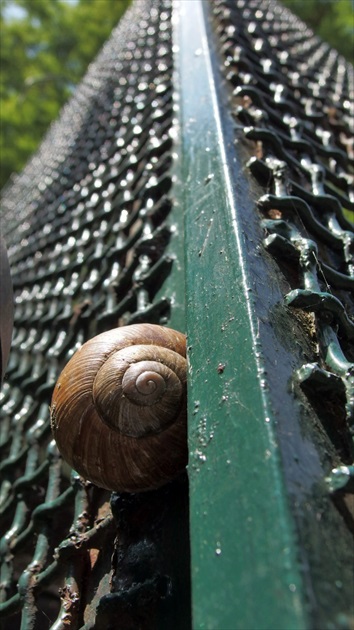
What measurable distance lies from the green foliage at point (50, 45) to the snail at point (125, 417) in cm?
1127

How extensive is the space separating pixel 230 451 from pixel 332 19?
11857mm

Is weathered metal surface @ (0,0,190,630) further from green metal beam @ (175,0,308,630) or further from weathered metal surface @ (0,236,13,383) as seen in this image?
weathered metal surface @ (0,236,13,383)

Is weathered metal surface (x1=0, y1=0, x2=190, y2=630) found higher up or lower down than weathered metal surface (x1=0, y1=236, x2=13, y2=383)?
lower down

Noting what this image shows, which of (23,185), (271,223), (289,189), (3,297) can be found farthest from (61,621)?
(23,185)

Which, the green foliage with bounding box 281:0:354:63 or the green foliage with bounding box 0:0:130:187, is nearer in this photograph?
the green foliage with bounding box 281:0:354:63

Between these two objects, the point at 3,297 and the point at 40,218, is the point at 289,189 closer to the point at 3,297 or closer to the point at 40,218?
the point at 3,297

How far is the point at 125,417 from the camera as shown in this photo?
4.09 feet

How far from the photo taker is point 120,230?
2.77m

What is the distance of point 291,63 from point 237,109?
2.11 meters

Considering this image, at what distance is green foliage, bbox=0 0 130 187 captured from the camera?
41.0 ft

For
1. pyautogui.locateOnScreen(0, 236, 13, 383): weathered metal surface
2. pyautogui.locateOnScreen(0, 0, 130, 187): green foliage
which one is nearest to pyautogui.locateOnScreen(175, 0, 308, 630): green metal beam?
pyautogui.locateOnScreen(0, 236, 13, 383): weathered metal surface

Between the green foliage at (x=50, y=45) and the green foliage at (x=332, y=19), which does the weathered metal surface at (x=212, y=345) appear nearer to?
the green foliage at (x=332, y=19)

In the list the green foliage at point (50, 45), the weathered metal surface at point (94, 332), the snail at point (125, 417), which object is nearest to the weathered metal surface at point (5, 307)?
the snail at point (125, 417)

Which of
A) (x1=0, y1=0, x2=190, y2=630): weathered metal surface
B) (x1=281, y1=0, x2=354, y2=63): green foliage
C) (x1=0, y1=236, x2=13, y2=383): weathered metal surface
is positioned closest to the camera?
(x1=0, y1=0, x2=190, y2=630): weathered metal surface
